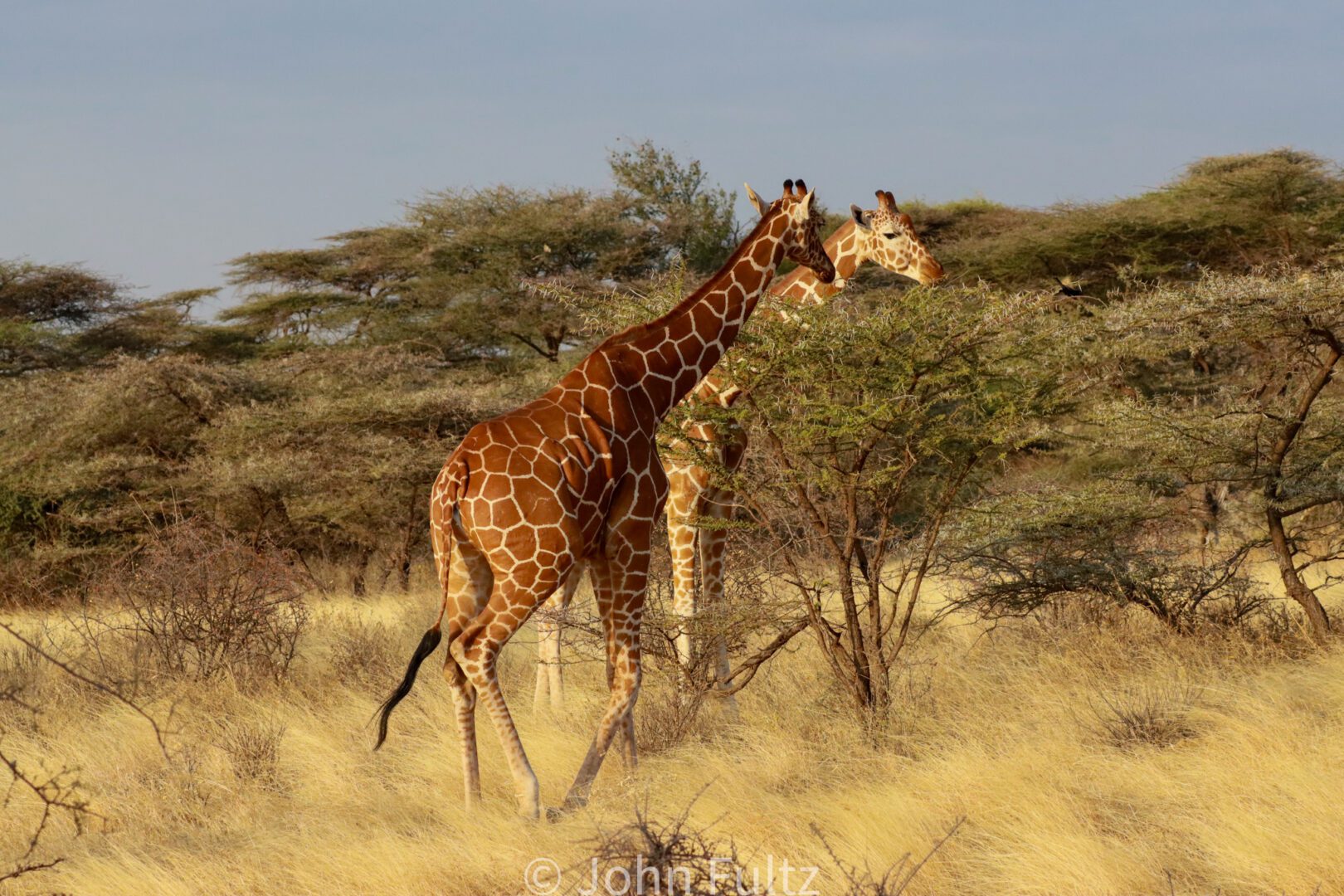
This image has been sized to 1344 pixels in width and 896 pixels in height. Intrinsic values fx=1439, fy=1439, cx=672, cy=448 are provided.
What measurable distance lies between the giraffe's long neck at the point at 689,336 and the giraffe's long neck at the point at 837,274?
98 cm

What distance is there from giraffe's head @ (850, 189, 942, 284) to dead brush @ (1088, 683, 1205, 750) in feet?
7.87

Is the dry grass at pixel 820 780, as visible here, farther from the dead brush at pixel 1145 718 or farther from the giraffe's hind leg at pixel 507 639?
the giraffe's hind leg at pixel 507 639

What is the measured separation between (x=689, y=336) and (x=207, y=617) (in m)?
4.08

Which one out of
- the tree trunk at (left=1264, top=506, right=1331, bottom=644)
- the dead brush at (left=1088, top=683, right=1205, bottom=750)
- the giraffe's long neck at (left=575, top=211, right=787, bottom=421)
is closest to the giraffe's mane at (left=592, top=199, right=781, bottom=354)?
the giraffe's long neck at (left=575, top=211, right=787, bottom=421)

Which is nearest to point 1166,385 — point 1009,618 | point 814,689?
point 1009,618

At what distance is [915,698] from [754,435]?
148 centimetres

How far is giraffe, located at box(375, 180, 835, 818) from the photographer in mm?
5340

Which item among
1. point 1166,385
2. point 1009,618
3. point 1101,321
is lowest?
point 1009,618

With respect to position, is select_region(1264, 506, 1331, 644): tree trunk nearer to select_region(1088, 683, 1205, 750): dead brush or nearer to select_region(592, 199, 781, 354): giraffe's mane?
select_region(1088, 683, 1205, 750): dead brush

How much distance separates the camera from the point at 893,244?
7738 millimetres

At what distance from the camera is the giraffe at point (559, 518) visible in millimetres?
5340

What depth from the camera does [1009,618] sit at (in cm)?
926

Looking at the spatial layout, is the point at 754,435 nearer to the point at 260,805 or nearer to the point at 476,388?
the point at 260,805

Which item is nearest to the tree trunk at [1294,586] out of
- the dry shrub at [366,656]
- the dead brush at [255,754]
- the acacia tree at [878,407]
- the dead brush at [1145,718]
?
the dead brush at [1145,718]
